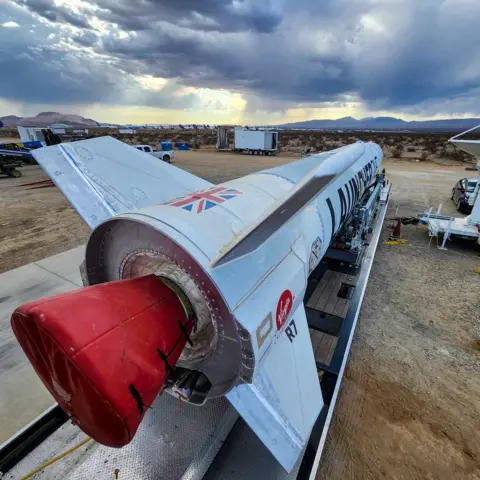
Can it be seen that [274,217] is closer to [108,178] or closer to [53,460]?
[53,460]

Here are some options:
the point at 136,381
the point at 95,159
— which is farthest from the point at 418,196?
the point at 136,381

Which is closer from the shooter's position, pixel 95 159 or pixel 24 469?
pixel 24 469

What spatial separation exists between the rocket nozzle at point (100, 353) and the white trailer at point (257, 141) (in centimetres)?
3594

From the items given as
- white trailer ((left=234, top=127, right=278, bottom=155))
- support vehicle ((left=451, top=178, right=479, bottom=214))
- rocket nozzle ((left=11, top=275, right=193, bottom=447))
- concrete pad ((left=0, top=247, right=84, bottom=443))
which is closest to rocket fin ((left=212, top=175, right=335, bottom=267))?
rocket nozzle ((left=11, top=275, right=193, bottom=447))

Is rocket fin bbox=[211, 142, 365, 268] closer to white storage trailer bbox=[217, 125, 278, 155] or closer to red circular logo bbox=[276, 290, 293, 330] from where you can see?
red circular logo bbox=[276, 290, 293, 330]

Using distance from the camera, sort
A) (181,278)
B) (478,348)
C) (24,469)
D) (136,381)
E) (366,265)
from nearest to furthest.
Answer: (136,381)
(181,278)
(24,469)
(478,348)
(366,265)

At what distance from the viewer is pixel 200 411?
137 inches

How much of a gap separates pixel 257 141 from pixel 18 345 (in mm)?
34331

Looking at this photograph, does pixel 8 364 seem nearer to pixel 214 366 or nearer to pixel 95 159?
pixel 95 159

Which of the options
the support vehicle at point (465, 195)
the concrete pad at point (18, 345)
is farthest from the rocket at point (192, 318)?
the support vehicle at point (465, 195)

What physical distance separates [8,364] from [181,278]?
4.57 m

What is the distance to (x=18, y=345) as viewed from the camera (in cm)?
517

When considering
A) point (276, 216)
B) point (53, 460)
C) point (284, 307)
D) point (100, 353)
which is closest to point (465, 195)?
point (284, 307)

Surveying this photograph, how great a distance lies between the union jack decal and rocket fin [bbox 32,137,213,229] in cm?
144
